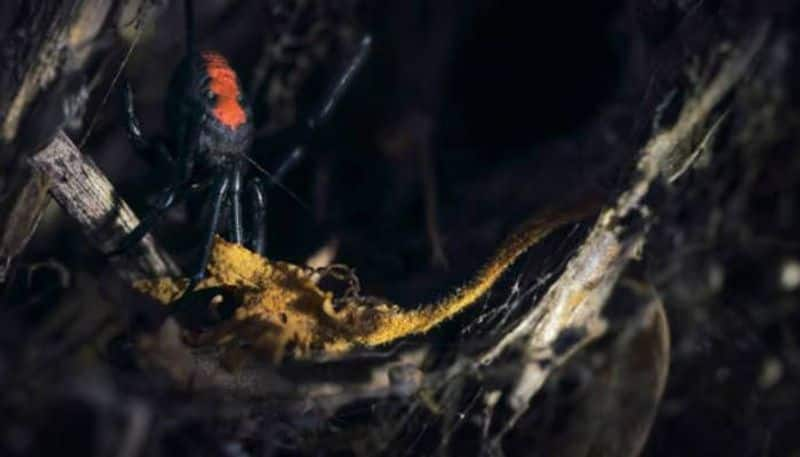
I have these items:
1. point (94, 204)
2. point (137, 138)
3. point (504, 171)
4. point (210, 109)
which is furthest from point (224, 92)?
point (504, 171)

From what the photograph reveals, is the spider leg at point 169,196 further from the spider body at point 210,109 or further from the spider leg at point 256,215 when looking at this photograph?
the spider leg at point 256,215

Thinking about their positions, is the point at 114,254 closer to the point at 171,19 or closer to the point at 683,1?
the point at 171,19

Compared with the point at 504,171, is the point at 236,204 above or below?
above

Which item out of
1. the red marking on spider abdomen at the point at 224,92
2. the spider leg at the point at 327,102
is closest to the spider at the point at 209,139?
the red marking on spider abdomen at the point at 224,92

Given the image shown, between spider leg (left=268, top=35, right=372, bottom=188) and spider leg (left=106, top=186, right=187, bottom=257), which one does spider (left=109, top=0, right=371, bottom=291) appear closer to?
spider leg (left=106, top=186, right=187, bottom=257)

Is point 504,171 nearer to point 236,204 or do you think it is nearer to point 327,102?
point 327,102

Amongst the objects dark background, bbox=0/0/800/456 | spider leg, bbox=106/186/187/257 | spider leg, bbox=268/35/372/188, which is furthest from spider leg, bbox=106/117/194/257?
spider leg, bbox=268/35/372/188

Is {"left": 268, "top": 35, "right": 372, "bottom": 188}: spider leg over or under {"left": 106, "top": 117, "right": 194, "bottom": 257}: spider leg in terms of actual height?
under
